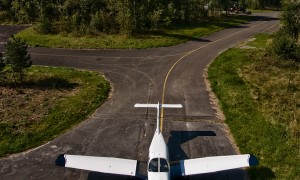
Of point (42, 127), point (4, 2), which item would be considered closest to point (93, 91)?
point (42, 127)

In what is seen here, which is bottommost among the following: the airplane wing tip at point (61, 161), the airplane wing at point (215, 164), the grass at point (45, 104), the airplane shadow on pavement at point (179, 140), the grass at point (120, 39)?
the airplane shadow on pavement at point (179, 140)

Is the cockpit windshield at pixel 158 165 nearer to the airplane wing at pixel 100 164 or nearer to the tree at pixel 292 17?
the airplane wing at pixel 100 164

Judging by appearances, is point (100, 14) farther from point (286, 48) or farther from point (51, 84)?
point (286, 48)

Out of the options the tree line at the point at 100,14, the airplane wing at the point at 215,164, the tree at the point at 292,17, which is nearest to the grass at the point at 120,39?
the tree line at the point at 100,14

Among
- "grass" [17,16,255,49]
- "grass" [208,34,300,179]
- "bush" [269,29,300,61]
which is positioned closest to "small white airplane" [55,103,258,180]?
"grass" [208,34,300,179]

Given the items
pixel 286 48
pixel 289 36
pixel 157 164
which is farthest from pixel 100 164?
pixel 289 36

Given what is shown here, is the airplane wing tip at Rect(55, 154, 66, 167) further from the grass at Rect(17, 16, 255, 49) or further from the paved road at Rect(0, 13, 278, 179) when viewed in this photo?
the grass at Rect(17, 16, 255, 49)
